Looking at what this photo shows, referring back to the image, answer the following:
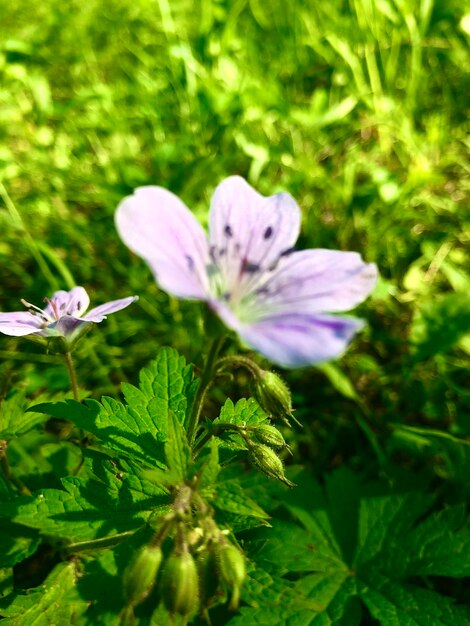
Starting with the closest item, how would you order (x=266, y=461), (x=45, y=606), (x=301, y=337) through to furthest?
(x=301, y=337) < (x=266, y=461) < (x=45, y=606)

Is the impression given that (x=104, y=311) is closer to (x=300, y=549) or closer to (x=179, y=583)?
(x=179, y=583)

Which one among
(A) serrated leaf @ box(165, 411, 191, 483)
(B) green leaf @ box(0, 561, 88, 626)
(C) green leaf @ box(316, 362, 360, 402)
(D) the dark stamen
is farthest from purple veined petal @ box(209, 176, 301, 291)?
(C) green leaf @ box(316, 362, 360, 402)

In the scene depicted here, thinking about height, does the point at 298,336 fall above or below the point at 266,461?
above

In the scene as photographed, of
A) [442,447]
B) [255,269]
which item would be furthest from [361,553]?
[255,269]

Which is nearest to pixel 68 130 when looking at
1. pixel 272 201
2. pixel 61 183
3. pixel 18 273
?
pixel 61 183

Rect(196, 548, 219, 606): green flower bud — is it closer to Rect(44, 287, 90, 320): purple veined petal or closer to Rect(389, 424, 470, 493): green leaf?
Rect(44, 287, 90, 320): purple veined petal
